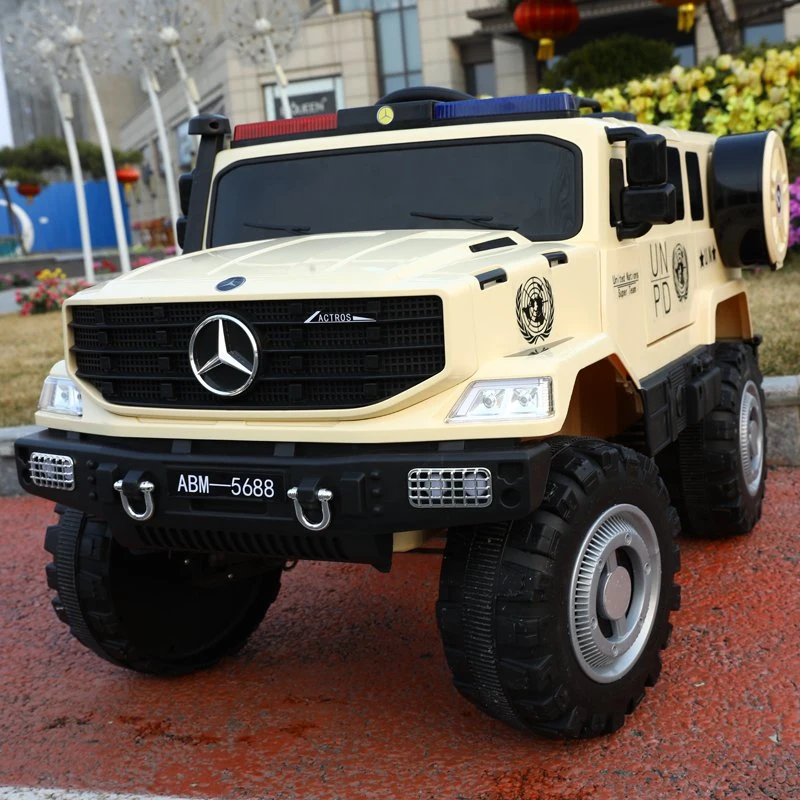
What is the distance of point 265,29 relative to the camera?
17156 millimetres

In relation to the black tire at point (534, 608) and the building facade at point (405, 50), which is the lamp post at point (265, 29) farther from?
the building facade at point (405, 50)

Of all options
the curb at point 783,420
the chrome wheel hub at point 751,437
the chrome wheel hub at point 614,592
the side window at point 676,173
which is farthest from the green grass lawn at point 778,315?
the chrome wheel hub at point 614,592

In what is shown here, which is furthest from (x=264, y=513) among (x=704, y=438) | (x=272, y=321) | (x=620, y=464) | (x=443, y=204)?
(x=704, y=438)

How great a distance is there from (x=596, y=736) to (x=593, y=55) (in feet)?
78.0

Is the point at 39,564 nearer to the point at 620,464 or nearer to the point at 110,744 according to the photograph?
the point at 110,744

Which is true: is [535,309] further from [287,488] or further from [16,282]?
[16,282]

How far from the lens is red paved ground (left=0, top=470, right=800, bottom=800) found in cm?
370

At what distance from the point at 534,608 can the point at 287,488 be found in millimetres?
872

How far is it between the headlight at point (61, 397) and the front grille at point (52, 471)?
0.72 feet

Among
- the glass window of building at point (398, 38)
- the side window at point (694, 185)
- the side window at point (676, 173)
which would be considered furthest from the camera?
the glass window of building at point (398, 38)

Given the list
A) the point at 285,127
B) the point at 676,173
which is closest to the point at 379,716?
the point at 285,127

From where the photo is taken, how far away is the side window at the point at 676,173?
5.34 metres

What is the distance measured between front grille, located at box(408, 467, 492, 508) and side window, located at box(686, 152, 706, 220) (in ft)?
9.40

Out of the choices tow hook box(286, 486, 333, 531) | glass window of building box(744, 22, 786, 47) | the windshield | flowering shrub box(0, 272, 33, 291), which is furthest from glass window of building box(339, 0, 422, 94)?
tow hook box(286, 486, 333, 531)
